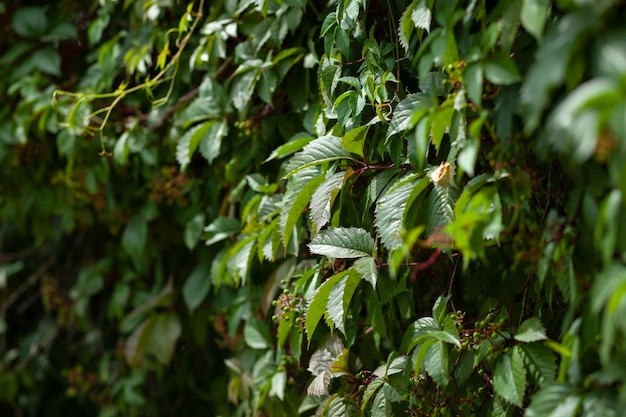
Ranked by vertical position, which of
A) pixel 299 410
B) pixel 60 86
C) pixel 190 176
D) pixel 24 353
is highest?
pixel 60 86

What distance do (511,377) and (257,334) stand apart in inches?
31.0

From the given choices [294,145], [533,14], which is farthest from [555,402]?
[294,145]

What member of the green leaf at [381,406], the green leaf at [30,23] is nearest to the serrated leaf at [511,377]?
the green leaf at [381,406]

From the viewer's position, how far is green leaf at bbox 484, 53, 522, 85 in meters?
0.90

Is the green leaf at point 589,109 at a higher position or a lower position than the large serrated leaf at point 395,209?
higher

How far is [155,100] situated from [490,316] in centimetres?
109

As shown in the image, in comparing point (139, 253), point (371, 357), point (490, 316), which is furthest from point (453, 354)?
point (139, 253)

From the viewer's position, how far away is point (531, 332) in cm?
105

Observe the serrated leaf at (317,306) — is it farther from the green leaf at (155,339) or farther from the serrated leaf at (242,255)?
the green leaf at (155,339)

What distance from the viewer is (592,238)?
35.5 inches

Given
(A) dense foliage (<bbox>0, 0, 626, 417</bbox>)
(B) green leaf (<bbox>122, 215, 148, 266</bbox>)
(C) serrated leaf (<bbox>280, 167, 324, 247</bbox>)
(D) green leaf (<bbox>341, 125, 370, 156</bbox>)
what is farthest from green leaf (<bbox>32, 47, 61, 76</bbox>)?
(D) green leaf (<bbox>341, 125, 370, 156</bbox>)

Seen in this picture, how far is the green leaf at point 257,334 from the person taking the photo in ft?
5.54

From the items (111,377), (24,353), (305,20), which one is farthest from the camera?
(24,353)

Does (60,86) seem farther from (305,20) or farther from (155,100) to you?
(305,20)
